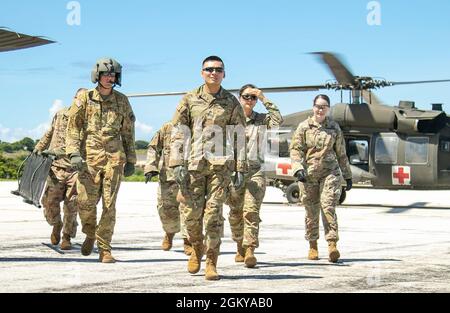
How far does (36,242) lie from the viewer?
11383mm

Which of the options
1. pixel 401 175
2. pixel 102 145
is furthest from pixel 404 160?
pixel 102 145

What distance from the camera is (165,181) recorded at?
10820 mm

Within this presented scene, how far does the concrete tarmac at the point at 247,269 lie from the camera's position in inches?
284

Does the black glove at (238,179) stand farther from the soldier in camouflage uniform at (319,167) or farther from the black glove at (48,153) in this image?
the black glove at (48,153)

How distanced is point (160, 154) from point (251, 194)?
2.44m

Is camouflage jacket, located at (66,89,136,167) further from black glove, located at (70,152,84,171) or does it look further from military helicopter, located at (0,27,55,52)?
military helicopter, located at (0,27,55,52)

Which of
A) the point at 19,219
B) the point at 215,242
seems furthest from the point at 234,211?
the point at 19,219

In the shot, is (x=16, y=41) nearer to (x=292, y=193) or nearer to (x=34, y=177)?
(x=34, y=177)

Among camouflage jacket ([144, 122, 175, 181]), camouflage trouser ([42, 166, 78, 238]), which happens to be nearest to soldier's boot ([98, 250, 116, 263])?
camouflage trouser ([42, 166, 78, 238])

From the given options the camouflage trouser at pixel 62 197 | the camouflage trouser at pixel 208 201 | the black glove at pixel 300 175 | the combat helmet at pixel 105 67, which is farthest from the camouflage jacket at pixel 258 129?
the camouflage trouser at pixel 62 197

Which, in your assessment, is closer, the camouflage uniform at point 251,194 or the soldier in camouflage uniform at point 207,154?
the soldier in camouflage uniform at point 207,154

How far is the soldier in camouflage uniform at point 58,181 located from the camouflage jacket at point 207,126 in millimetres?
3345

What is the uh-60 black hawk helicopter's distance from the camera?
2147 centimetres
